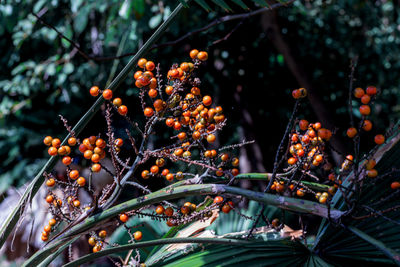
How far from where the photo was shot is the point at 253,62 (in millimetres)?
3160

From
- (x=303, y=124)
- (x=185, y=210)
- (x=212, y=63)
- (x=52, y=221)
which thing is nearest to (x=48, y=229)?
(x=52, y=221)

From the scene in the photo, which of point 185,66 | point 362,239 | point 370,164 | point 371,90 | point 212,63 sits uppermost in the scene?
point 212,63

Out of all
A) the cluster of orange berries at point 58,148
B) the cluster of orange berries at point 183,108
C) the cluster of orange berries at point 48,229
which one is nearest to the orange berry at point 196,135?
the cluster of orange berries at point 183,108

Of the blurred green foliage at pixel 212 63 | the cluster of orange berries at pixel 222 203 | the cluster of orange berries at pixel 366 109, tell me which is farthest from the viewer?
the blurred green foliage at pixel 212 63

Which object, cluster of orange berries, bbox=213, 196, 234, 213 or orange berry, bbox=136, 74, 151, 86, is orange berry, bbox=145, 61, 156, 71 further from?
cluster of orange berries, bbox=213, 196, 234, 213

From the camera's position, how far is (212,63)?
3.01 metres

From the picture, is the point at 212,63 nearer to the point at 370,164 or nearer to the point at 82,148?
the point at 82,148

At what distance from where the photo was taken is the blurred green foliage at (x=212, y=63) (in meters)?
2.76

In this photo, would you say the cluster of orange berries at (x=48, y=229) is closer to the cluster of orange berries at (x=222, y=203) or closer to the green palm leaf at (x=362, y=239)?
the cluster of orange berries at (x=222, y=203)

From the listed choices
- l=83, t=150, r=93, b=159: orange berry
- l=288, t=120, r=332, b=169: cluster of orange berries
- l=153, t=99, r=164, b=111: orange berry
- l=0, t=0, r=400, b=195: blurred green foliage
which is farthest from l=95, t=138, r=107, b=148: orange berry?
l=0, t=0, r=400, b=195: blurred green foliage

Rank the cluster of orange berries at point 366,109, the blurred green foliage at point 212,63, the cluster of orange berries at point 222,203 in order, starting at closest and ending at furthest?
the cluster of orange berries at point 366,109 → the cluster of orange berries at point 222,203 → the blurred green foliage at point 212,63

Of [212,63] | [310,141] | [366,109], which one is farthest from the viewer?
[212,63]

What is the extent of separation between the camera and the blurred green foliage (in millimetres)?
2762

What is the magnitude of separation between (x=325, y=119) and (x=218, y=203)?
6.29ft
